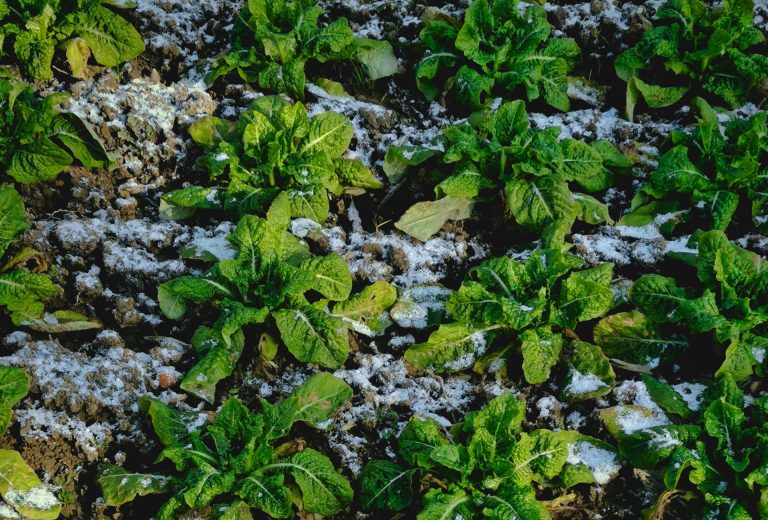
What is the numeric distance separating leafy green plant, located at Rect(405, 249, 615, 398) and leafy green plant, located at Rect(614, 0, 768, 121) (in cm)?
138

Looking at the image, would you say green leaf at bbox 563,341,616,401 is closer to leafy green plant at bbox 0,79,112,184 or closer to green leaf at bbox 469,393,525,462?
green leaf at bbox 469,393,525,462

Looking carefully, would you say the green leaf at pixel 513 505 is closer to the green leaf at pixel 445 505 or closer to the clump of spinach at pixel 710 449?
the green leaf at pixel 445 505

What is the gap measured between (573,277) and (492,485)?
1.02 meters

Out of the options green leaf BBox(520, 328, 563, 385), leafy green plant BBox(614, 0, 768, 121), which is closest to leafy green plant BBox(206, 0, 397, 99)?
leafy green plant BBox(614, 0, 768, 121)

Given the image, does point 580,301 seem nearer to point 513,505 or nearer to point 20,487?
point 513,505

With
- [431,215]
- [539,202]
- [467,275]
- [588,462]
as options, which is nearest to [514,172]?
[539,202]

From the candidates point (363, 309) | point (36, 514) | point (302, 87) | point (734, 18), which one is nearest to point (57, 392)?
point (36, 514)

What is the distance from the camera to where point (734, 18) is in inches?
171

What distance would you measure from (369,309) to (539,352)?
80cm

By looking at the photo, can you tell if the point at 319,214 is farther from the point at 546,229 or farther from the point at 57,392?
the point at 57,392

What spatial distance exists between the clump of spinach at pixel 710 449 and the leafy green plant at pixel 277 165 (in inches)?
69.2

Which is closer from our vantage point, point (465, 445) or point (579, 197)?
point (465, 445)

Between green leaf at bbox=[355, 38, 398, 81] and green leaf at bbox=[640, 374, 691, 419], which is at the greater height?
green leaf at bbox=[355, 38, 398, 81]

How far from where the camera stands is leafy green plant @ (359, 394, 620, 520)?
9.46 feet
